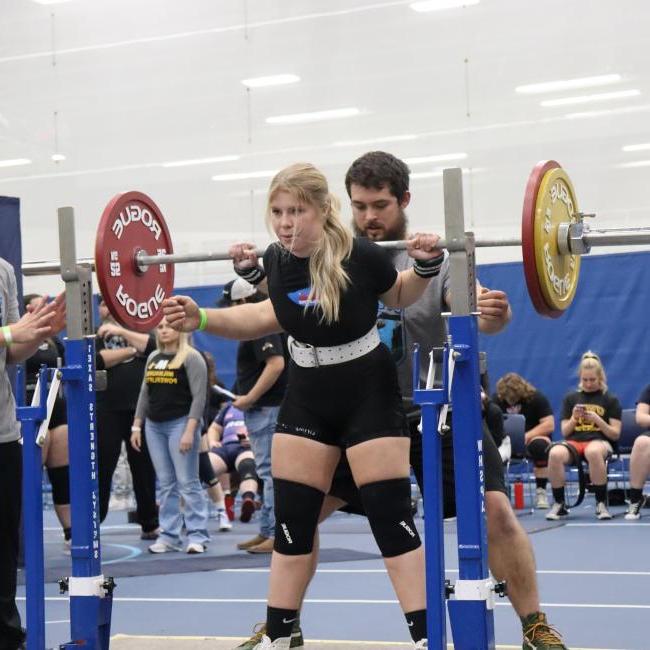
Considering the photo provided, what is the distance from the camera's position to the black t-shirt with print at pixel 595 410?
9188 millimetres

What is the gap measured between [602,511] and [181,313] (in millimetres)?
5886

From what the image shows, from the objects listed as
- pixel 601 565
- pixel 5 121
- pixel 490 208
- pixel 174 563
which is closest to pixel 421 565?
pixel 601 565

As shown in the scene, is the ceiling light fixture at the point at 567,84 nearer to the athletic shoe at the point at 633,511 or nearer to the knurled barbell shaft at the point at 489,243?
the athletic shoe at the point at 633,511

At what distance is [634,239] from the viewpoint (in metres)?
3.55

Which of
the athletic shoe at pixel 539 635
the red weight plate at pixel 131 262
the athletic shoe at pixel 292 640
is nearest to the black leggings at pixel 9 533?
the red weight plate at pixel 131 262

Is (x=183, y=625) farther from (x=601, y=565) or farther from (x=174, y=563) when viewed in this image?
(x=601, y=565)

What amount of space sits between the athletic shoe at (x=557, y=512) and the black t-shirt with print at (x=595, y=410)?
608 millimetres

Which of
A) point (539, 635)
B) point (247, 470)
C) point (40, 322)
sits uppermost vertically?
point (40, 322)

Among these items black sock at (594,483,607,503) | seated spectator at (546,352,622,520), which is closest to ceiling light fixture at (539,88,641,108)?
seated spectator at (546,352,622,520)

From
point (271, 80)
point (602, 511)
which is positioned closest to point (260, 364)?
point (602, 511)

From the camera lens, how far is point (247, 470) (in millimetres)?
9766

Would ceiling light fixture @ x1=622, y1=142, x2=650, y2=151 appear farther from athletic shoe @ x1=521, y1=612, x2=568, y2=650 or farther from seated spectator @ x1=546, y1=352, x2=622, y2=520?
athletic shoe @ x1=521, y1=612, x2=568, y2=650

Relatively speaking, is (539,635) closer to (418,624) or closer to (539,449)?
(418,624)

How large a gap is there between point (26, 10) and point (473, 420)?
1081cm
